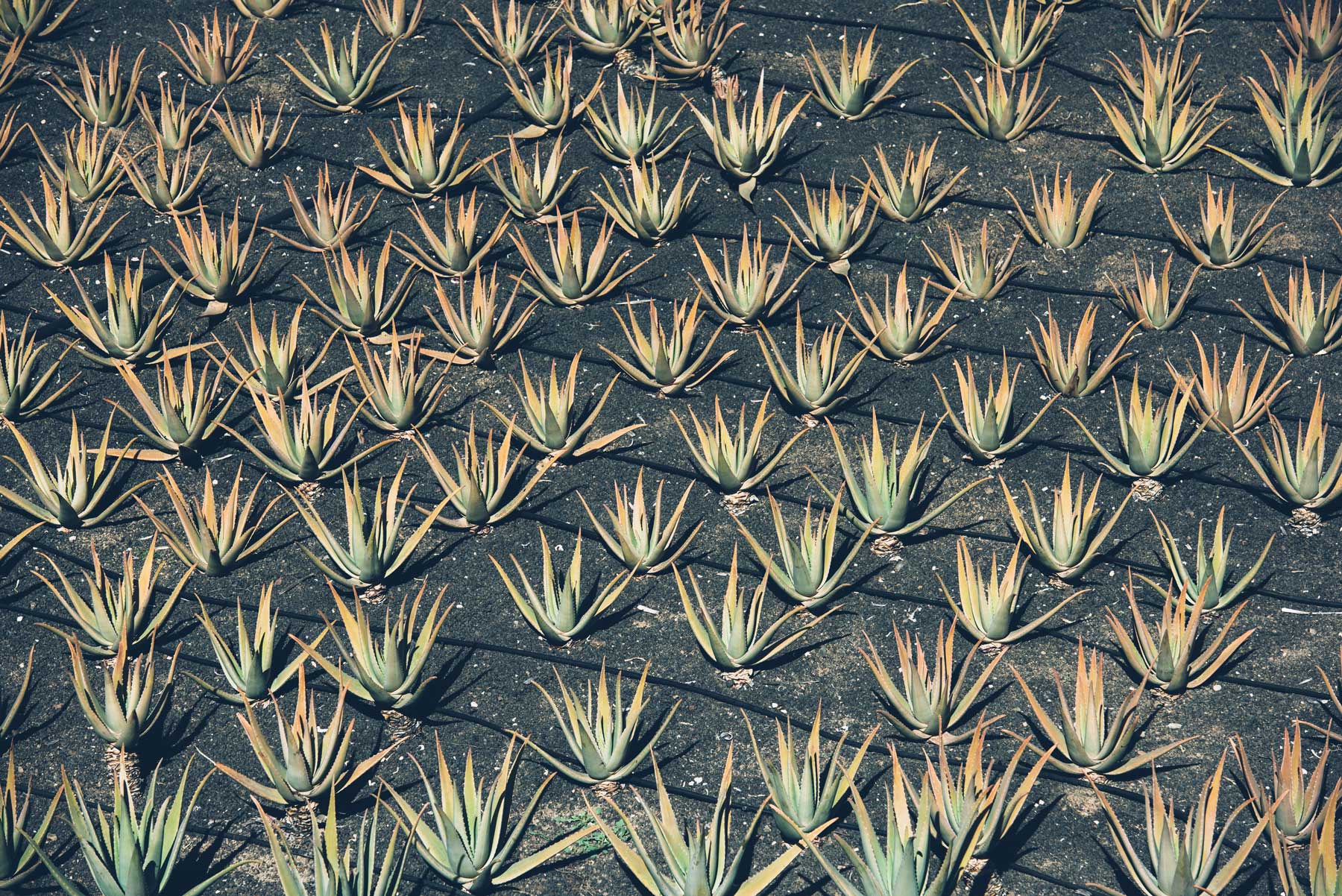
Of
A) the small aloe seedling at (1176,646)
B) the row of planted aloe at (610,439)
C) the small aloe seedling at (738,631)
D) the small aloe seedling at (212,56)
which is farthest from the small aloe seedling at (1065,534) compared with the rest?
the small aloe seedling at (212,56)

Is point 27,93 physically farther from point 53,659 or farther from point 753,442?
point 753,442

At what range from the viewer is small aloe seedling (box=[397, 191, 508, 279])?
11.1 ft

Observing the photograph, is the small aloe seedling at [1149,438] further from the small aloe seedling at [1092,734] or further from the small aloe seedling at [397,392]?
the small aloe seedling at [397,392]

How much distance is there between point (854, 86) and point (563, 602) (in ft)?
6.29

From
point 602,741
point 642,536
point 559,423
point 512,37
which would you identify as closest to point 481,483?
point 559,423

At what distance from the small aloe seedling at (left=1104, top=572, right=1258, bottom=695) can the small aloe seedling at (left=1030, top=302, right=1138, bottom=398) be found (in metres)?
0.59

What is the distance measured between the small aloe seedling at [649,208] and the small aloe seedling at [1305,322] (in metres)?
1.46

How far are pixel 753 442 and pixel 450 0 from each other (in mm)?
2242

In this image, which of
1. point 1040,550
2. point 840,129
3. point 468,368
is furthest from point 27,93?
point 1040,550

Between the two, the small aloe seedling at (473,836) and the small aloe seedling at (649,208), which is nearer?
the small aloe seedling at (473,836)

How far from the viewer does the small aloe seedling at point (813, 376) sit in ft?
10.0

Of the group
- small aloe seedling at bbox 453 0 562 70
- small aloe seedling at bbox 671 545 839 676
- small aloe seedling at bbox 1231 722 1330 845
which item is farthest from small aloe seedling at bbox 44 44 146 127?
small aloe seedling at bbox 1231 722 1330 845

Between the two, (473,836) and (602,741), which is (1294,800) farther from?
(473,836)

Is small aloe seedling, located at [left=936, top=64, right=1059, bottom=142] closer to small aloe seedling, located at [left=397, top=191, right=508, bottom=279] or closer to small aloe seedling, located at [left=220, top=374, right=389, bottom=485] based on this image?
small aloe seedling, located at [left=397, top=191, right=508, bottom=279]
